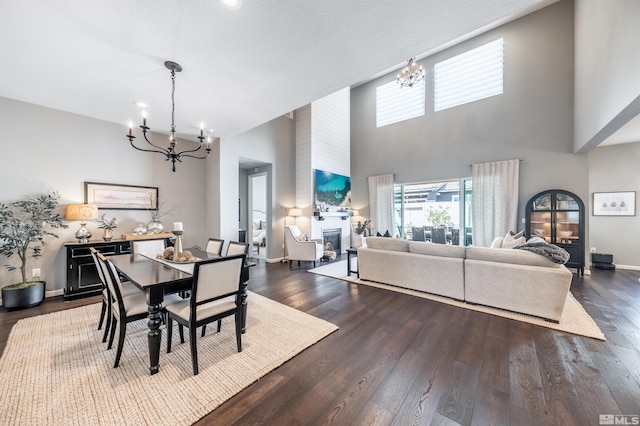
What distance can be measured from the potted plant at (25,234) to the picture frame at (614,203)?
407 inches

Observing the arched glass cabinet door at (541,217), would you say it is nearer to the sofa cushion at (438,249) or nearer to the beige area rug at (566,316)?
the beige area rug at (566,316)

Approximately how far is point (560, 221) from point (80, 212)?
29.3 ft

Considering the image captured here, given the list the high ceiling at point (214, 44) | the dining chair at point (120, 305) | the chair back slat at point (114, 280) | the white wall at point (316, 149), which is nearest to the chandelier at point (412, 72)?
the white wall at point (316, 149)

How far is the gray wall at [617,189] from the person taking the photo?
16.2ft

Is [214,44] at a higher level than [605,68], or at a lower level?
lower

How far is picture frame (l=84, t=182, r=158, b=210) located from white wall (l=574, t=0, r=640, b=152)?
6896mm

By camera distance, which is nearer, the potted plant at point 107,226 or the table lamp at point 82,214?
the table lamp at point 82,214

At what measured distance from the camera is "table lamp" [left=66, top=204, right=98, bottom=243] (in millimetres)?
3582

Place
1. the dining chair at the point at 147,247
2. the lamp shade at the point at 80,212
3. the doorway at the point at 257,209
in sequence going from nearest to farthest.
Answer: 1. the dining chair at the point at 147,247
2. the lamp shade at the point at 80,212
3. the doorway at the point at 257,209

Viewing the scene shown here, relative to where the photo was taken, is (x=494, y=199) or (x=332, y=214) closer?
(x=494, y=199)

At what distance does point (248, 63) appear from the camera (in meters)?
2.53

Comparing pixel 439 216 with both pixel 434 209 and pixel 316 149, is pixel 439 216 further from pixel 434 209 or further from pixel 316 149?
pixel 316 149

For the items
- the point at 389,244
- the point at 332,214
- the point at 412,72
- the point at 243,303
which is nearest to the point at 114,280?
the point at 243,303

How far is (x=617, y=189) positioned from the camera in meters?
5.09
